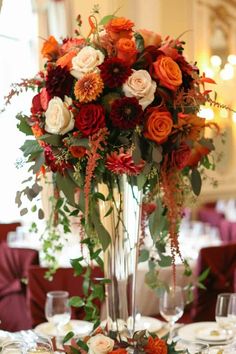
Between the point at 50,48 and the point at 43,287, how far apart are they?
170cm

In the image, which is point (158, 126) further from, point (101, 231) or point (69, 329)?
point (69, 329)

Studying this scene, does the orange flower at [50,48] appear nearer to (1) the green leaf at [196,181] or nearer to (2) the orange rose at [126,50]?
(2) the orange rose at [126,50]

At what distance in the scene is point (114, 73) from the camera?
1898 mm

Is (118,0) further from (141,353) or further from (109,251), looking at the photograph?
(141,353)

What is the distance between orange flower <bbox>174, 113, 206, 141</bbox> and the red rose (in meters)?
0.24

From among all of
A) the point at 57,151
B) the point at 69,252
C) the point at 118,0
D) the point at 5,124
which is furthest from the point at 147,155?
the point at 5,124

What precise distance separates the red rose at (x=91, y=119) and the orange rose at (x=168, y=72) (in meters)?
0.20

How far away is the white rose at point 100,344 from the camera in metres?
1.75

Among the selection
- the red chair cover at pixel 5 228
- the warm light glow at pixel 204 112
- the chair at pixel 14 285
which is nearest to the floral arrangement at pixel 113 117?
the warm light glow at pixel 204 112

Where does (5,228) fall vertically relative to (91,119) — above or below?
below

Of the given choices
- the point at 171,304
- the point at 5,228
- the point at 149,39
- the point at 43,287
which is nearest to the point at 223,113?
the point at 5,228

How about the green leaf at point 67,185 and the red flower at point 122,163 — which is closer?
the red flower at point 122,163

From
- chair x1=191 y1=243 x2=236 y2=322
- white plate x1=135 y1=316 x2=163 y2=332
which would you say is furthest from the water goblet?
chair x1=191 y1=243 x2=236 y2=322

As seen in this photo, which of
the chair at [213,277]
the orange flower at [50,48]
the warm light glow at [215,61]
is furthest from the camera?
the warm light glow at [215,61]
